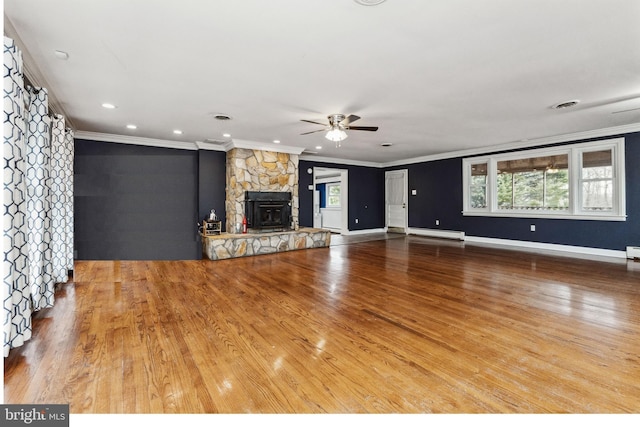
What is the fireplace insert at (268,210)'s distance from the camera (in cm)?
695

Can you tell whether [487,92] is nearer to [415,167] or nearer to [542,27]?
[542,27]

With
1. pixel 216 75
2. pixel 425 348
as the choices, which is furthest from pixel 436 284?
pixel 216 75

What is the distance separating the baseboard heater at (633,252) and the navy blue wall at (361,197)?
6053mm

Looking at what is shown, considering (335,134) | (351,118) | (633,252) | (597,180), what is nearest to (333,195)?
(335,134)

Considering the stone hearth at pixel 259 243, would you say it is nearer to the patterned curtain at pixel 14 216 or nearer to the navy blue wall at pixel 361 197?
the navy blue wall at pixel 361 197

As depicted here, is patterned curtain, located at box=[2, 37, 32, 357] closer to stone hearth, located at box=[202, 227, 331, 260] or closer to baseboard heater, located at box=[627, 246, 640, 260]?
stone hearth, located at box=[202, 227, 331, 260]

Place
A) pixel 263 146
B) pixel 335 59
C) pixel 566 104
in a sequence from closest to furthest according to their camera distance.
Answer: pixel 335 59 < pixel 566 104 < pixel 263 146

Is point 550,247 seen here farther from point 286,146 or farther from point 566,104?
point 286,146

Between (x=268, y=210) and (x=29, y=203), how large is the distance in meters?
4.49

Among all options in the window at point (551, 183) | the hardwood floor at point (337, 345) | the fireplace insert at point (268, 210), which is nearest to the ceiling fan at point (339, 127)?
the hardwood floor at point (337, 345)

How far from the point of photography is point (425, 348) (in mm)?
2246

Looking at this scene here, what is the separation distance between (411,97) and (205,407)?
12.7 feet

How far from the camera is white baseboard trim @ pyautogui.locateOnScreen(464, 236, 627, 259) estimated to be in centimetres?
596

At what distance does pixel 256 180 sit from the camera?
7074 millimetres
